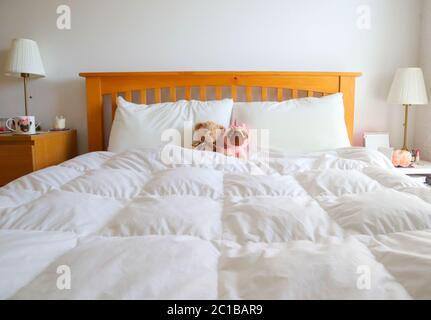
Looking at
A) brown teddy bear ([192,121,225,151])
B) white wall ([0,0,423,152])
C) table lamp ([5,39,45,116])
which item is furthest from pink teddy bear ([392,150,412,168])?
table lamp ([5,39,45,116])

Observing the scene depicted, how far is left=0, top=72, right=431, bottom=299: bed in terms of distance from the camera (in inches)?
18.4

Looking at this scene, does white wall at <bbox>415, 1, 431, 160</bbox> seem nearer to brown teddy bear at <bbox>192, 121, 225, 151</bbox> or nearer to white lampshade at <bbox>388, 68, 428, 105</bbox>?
white lampshade at <bbox>388, 68, 428, 105</bbox>

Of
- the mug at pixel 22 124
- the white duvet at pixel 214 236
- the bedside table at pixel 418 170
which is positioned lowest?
the bedside table at pixel 418 170

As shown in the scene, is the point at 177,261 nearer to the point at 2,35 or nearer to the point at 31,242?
the point at 31,242

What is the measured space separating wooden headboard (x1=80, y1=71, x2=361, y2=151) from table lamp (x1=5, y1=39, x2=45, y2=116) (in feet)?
0.96

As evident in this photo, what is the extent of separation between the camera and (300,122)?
5.79 ft

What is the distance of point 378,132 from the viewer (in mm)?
2197

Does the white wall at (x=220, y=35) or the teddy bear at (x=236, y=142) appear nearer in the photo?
the teddy bear at (x=236, y=142)

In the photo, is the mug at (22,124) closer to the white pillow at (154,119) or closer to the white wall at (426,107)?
the white pillow at (154,119)

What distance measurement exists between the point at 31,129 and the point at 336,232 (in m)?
1.66

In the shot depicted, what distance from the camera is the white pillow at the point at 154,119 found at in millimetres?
1754

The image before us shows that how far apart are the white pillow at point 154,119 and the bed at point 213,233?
1.44 ft

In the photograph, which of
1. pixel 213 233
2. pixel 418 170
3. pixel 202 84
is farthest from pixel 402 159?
pixel 213 233

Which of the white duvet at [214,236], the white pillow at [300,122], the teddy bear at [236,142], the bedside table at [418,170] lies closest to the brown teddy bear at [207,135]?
the teddy bear at [236,142]
